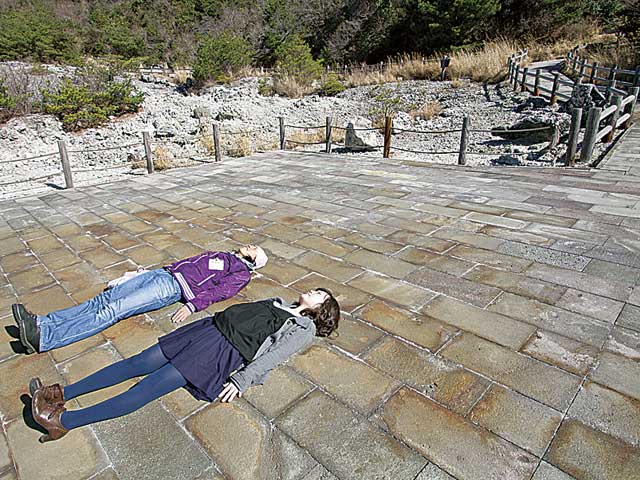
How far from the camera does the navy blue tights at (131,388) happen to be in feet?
5.92

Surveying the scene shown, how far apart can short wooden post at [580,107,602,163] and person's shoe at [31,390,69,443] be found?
7498 millimetres

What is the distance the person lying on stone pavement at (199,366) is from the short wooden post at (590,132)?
252 inches

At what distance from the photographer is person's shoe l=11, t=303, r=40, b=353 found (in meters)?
2.31

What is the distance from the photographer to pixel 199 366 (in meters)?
1.99

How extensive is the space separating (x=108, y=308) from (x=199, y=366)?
93 cm

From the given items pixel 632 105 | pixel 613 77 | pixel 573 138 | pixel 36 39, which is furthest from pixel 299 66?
pixel 573 138

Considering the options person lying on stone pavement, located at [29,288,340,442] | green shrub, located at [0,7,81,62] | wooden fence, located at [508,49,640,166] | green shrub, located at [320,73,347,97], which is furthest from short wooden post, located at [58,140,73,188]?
green shrub, located at [0,7,81,62]

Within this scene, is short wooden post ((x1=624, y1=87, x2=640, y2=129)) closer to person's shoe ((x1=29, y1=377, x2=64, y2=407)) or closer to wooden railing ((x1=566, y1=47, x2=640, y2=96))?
wooden railing ((x1=566, y1=47, x2=640, y2=96))

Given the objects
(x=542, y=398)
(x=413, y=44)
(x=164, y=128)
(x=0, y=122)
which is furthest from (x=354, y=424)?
(x=413, y=44)

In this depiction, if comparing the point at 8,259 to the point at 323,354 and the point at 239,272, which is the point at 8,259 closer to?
the point at 239,272

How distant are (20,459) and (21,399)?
16.9 inches

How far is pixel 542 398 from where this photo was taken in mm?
1956

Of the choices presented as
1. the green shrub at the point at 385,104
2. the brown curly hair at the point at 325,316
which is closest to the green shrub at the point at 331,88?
the green shrub at the point at 385,104

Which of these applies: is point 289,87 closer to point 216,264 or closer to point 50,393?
point 216,264
